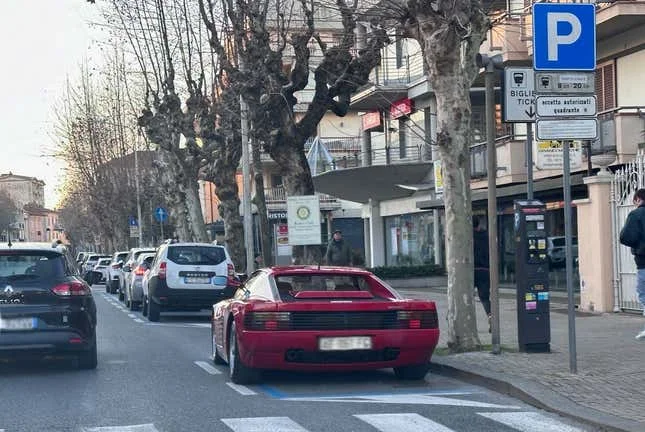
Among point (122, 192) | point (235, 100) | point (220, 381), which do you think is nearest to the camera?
point (220, 381)

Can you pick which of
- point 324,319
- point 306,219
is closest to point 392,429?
point 324,319

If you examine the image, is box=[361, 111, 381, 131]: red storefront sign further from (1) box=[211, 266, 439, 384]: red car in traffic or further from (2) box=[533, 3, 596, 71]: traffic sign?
(2) box=[533, 3, 596, 71]: traffic sign

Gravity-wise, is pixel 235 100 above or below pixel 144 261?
above

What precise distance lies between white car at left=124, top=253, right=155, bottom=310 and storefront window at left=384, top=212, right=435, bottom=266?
12402 millimetres

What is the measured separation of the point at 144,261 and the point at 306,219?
6407 millimetres

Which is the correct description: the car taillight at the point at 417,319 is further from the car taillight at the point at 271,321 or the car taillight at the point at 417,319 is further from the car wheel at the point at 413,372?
the car taillight at the point at 271,321

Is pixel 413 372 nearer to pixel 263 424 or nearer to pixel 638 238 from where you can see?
pixel 263 424

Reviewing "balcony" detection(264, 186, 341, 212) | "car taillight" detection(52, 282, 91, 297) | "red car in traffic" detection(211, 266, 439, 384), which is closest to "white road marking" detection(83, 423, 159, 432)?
"red car in traffic" detection(211, 266, 439, 384)

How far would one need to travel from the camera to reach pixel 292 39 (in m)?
21.3

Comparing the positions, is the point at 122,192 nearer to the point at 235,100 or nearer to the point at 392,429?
the point at 235,100

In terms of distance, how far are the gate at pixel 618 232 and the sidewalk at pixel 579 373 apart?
1.46 metres

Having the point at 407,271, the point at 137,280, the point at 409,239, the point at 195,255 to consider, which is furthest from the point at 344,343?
the point at 409,239

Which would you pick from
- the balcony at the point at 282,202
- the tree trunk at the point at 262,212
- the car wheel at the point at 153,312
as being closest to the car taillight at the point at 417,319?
the car wheel at the point at 153,312

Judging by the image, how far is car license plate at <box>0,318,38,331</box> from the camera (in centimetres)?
1195
